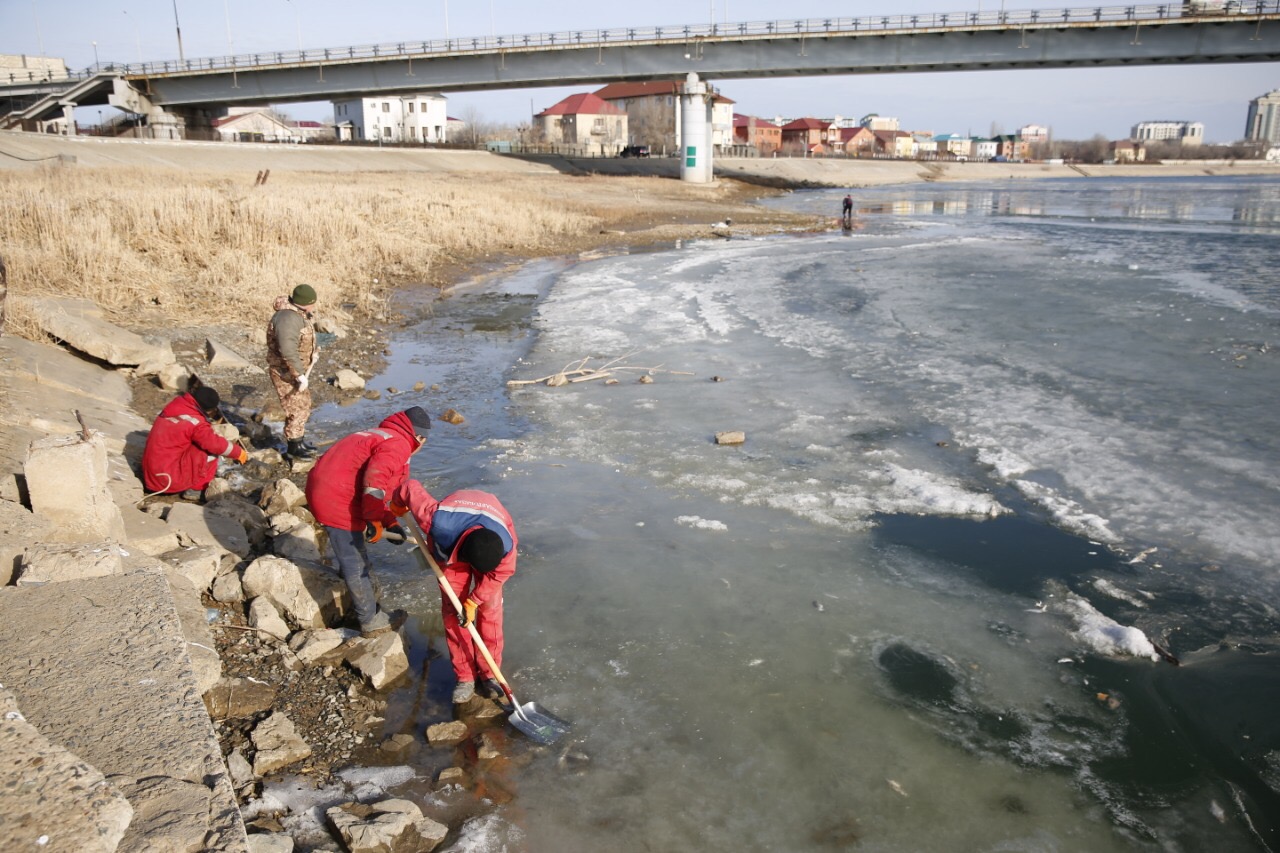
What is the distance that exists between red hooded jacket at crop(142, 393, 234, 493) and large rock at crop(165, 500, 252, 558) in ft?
2.01

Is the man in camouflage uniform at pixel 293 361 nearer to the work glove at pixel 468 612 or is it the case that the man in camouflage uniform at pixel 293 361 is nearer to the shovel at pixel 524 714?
the shovel at pixel 524 714

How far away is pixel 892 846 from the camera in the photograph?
11.6 feet

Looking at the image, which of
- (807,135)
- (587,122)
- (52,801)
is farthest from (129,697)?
(807,135)

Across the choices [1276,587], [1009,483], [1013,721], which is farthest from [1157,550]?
[1013,721]

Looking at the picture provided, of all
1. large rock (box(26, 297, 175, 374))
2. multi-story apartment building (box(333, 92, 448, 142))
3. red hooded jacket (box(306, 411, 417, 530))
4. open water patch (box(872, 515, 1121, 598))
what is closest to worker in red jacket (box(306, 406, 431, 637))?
red hooded jacket (box(306, 411, 417, 530))

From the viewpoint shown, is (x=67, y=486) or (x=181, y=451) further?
(x=181, y=451)

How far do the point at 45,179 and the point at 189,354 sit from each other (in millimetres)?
11827

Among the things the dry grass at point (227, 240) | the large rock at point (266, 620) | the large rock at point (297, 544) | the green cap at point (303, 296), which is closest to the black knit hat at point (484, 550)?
the large rock at point (266, 620)

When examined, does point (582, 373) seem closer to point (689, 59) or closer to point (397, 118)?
point (689, 59)

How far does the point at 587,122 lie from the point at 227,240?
302ft

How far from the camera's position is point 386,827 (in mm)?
3365

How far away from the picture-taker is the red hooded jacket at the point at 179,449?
→ 6039mm

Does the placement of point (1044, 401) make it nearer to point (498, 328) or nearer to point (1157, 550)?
point (1157, 550)

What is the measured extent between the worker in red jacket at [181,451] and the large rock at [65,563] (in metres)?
2.14
